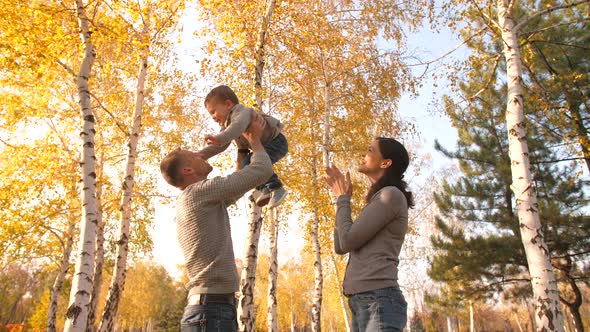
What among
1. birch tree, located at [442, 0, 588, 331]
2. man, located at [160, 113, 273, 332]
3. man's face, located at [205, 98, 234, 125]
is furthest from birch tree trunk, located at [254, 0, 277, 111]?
man, located at [160, 113, 273, 332]

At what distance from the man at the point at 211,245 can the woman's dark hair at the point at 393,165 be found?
2.73ft

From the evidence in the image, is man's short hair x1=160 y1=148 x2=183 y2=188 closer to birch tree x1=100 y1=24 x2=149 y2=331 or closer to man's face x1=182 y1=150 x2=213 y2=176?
man's face x1=182 y1=150 x2=213 y2=176

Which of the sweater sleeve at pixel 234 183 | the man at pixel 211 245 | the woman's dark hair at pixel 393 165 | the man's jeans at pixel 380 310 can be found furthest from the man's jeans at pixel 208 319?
the woman's dark hair at pixel 393 165

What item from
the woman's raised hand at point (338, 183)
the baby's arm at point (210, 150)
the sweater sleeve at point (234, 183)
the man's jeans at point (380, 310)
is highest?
the baby's arm at point (210, 150)

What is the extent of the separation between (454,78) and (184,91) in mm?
9552

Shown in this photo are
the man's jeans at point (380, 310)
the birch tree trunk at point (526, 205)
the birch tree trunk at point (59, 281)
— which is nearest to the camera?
the man's jeans at point (380, 310)

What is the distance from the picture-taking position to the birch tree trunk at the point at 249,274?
809 centimetres

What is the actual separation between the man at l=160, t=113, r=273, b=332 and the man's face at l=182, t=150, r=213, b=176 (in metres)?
0.17

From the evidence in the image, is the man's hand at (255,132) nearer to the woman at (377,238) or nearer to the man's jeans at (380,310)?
the woman at (377,238)

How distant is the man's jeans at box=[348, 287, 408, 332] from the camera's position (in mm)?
2236

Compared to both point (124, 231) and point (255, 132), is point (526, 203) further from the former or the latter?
point (124, 231)

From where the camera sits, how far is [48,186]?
14844mm

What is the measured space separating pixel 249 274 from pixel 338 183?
582 centimetres

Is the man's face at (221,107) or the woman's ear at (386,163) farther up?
A: the man's face at (221,107)
